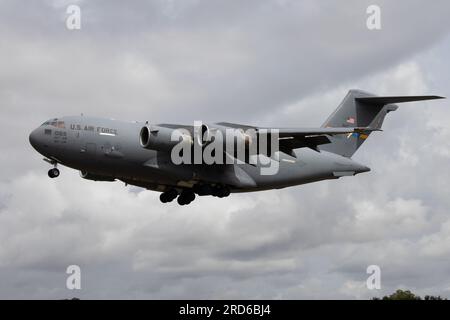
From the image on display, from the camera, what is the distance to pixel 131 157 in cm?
2789

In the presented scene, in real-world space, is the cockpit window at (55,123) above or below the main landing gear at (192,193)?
above

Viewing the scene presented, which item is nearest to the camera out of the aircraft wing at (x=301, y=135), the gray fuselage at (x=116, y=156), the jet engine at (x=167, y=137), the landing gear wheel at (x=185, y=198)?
the gray fuselage at (x=116, y=156)

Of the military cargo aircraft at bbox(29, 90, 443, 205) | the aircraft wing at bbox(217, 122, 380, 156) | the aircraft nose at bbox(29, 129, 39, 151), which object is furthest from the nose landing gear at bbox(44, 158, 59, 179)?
the aircraft wing at bbox(217, 122, 380, 156)

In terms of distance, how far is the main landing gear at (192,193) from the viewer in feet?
99.9

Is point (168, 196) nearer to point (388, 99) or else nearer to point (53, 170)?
point (53, 170)

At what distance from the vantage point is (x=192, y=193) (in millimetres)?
31734

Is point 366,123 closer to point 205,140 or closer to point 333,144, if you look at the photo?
point 333,144

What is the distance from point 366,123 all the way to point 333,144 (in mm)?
2027

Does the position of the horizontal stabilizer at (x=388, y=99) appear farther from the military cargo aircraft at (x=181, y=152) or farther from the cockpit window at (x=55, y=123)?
the cockpit window at (x=55, y=123)

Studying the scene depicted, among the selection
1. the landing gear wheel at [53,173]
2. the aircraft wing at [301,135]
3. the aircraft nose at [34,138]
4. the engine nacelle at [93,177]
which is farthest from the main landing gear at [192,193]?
the aircraft nose at [34,138]

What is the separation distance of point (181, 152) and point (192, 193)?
362 centimetres
